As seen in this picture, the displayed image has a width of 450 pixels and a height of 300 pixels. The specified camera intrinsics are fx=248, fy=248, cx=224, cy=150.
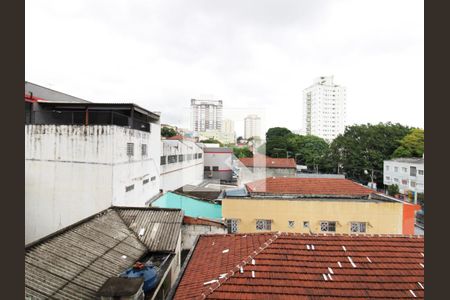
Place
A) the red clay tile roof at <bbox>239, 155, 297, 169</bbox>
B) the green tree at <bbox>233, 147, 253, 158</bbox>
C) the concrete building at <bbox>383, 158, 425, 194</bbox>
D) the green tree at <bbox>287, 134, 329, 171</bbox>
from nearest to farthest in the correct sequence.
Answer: the concrete building at <bbox>383, 158, 425, 194</bbox> < the red clay tile roof at <bbox>239, 155, 297, 169</bbox> < the green tree at <bbox>233, 147, 253, 158</bbox> < the green tree at <bbox>287, 134, 329, 171</bbox>

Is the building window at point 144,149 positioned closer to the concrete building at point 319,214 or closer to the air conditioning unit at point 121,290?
the concrete building at point 319,214

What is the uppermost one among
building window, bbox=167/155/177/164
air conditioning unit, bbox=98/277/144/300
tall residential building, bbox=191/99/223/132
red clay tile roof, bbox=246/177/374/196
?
tall residential building, bbox=191/99/223/132

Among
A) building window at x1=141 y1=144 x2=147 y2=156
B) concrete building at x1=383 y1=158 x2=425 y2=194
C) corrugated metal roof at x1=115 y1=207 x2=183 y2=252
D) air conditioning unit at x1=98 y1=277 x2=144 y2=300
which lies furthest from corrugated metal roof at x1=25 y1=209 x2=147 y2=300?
concrete building at x1=383 y1=158 x2=425 y2=194

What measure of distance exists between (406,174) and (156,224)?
26.4 metres

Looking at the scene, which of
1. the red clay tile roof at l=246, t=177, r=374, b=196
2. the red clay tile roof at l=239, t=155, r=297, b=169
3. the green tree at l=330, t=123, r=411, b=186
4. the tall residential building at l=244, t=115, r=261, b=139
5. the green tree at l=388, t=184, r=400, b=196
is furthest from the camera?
the green tree at l=330, t=123, r=411, b=186

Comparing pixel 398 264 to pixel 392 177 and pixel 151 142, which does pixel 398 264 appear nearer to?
pixel 151 142

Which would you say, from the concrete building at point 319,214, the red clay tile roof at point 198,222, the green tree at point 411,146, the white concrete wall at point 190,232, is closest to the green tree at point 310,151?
the green tree at point 411,146

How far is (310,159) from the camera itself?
1540 inches

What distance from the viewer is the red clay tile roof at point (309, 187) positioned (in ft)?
38.7

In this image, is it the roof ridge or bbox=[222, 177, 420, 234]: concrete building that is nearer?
the roof ridge

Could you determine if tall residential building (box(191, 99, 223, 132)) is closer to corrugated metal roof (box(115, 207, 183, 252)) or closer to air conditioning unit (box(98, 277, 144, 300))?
corrugated metal roof (box(115, 207, 183, 252))

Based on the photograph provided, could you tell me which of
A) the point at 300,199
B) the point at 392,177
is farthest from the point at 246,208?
the point at 392,177

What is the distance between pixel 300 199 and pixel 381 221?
11.0 feet

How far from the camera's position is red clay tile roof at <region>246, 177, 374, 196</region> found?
11795mm
